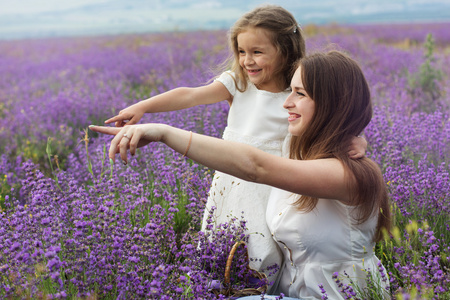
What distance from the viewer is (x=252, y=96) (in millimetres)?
2652

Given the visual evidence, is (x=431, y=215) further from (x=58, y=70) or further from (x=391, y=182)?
(x=58, y=70)

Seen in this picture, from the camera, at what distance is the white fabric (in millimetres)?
1889

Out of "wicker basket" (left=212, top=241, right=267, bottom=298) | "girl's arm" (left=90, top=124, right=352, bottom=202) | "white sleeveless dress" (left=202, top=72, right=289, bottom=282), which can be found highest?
"girl's arm" (left=90, top=124, right=352, bottom=202)

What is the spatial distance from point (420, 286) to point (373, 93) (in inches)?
151

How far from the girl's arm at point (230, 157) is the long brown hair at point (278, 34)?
108 centimetres

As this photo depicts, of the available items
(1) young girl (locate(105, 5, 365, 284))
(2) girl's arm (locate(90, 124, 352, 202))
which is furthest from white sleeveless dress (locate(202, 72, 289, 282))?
(2) girl's arm (locate(90, 124, 352, 202))

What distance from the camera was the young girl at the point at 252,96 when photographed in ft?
7.93

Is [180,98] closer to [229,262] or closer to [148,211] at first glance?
[148,211]

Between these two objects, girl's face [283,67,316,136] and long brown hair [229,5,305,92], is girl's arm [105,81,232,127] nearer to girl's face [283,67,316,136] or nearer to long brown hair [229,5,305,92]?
long brown hair [229,5,305,92]

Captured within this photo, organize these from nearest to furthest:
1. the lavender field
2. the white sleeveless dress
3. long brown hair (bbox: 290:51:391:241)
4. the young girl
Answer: the lavender field
long brown hair (bbox: 290:51:391:241)
the white sleeveless dress
the young girl

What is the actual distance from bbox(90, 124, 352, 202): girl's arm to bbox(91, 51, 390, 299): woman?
0.06ft

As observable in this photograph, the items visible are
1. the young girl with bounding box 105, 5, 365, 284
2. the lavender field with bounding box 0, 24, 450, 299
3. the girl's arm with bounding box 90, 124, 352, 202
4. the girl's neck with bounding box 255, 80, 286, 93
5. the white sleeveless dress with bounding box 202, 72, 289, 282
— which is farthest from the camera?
the girl's neck with bounding box 255, 80, 286, 93

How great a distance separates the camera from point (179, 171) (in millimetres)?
2906

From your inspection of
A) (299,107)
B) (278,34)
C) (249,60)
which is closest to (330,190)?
(299,107)
